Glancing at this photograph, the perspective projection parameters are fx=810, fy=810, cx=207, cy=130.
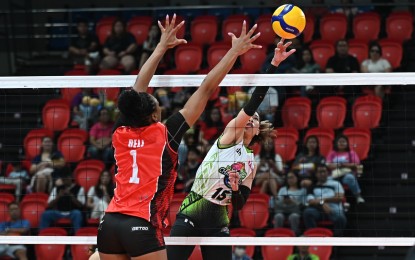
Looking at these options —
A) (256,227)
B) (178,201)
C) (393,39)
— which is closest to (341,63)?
(393,39)

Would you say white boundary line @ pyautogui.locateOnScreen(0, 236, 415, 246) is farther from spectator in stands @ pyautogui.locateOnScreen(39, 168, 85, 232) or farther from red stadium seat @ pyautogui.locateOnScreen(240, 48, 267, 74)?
red stadium seat @ pyautogui.locateOnScreen(240, 48, 267, 74)

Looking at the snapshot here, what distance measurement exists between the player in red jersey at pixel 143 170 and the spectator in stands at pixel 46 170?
7962 mm

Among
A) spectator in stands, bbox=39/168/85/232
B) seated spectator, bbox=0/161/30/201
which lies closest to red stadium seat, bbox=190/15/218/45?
seated spectator, bbox=0/161/30/201

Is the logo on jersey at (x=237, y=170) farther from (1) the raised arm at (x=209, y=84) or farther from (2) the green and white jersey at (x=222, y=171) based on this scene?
(1) the raised arm at (x=209, y=84)

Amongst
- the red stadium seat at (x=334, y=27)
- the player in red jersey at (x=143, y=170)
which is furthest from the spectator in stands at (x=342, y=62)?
the player in red jersey at (x=143, y=170)

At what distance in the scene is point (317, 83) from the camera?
26.4 feet

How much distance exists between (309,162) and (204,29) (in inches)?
234

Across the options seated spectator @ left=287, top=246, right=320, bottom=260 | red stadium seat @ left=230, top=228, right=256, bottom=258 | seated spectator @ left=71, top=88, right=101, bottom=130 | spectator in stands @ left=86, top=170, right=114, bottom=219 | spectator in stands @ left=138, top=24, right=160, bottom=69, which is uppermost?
spectator in stands @ left=138, top=24, right=160, bottom=69

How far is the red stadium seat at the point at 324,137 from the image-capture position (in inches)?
567

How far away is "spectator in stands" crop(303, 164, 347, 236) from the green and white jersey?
16.1 ft

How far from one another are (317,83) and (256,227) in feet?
19.7

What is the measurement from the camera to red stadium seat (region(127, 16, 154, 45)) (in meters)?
18.9

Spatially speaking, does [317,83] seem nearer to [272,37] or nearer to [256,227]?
[256,227]

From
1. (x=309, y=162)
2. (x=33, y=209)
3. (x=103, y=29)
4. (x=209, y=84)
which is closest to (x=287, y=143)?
(x=309, y=162)
